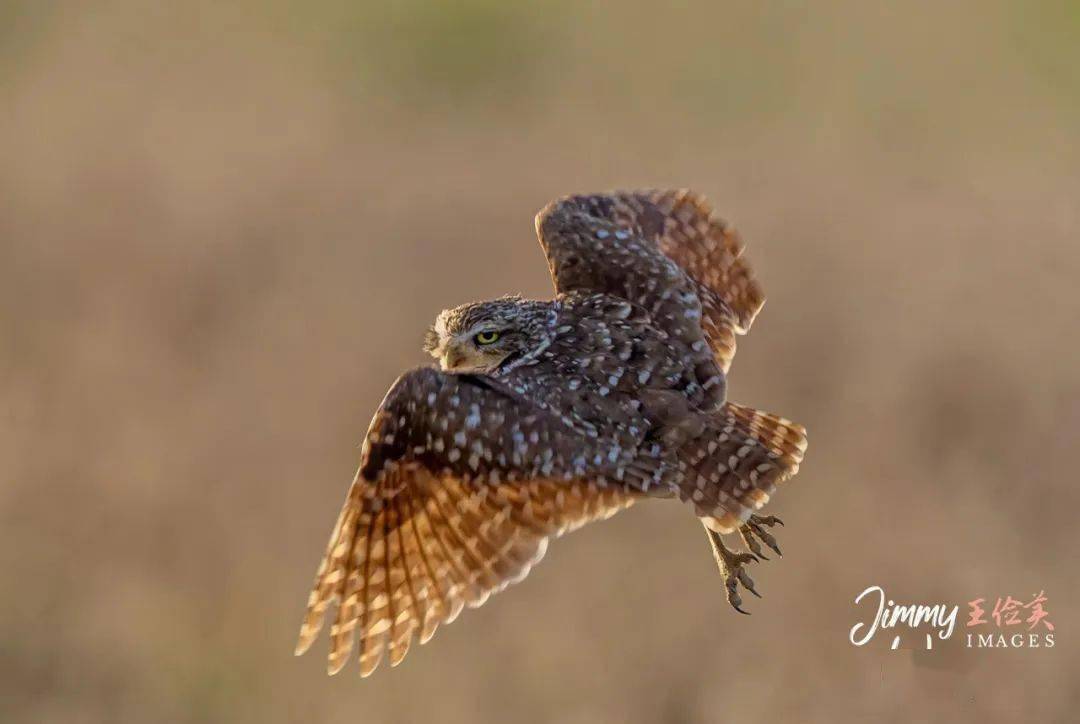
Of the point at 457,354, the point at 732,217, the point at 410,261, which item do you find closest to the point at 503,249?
the point at 410,261

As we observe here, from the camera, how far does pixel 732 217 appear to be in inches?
328

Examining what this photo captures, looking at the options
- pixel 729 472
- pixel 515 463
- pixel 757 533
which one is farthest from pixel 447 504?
pixel 757 533

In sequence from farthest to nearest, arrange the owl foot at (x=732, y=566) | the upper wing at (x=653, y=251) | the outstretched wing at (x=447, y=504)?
1. the upper wing at (x=653, y=251)
2. the owl foot at (x=732, y=566)
3. the outstretched wing at (x=447, y=504)

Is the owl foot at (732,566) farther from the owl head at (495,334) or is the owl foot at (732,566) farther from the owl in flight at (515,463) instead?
the owl head at (495,334)

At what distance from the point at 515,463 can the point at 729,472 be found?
0.62 metres

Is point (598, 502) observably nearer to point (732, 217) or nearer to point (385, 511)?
point (385, 511)

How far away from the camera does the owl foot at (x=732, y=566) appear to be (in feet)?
12.6

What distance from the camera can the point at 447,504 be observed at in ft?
12.7

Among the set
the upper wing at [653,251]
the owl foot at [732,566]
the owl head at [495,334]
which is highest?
the upper wing at [653,251]

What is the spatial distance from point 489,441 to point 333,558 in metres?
0.56

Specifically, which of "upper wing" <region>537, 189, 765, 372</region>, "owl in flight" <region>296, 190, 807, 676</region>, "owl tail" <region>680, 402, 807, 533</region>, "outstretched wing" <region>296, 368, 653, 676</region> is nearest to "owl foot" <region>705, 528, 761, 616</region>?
"owl in flight" <region>296, 190, 807, 676</region>

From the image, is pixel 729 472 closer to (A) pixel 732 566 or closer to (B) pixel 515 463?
(A) pixel 732 566

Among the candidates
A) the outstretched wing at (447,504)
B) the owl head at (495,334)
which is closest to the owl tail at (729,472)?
the outstretched wing at (447,504)

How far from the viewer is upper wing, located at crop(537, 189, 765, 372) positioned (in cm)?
445
